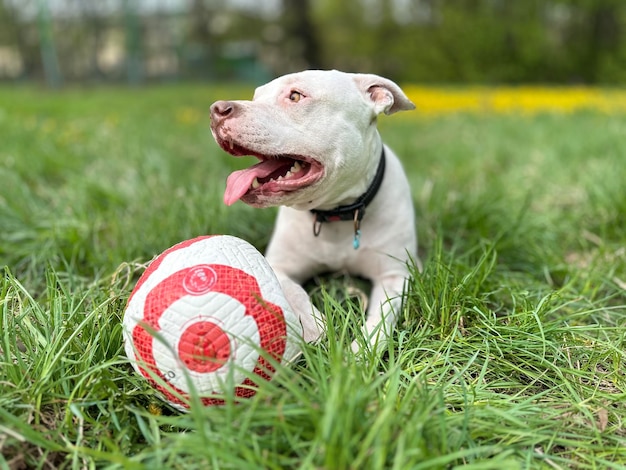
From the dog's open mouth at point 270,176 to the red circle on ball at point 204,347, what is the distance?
0.60m

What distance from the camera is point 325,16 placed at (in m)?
22.0

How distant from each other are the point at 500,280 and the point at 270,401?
4.69 ft

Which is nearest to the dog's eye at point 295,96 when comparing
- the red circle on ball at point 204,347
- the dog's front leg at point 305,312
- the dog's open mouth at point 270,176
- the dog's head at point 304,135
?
the dog's head at point 304,135

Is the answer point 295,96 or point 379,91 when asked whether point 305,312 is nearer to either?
point 295,96

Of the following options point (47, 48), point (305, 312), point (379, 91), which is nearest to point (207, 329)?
point (305, 312)

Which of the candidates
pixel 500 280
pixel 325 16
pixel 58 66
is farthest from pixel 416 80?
pixel 500 280

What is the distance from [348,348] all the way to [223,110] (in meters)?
0.99

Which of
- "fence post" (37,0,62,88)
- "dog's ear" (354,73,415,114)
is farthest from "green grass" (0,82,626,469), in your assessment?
"fence post" (37,0,62,88)

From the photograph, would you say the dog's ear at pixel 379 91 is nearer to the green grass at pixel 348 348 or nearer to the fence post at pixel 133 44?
the green grass at pixel 348 348

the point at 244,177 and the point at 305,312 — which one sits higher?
the point at 244,177

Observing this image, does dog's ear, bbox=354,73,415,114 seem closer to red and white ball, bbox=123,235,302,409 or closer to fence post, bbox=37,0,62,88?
red and white ball, bbox=123,235,302,409

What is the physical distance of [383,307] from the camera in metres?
2.33

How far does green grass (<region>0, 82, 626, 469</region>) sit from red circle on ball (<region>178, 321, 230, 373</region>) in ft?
0.47

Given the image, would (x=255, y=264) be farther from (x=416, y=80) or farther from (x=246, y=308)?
(x=416, y=80)
